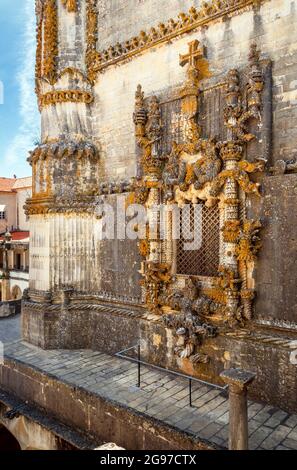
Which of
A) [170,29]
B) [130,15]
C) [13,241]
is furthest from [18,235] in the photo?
[170,29]

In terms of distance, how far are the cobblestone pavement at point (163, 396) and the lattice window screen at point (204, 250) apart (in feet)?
7.66

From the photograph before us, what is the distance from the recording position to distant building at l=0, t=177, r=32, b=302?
967 inches

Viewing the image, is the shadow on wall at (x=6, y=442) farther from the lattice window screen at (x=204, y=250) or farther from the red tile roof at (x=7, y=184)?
the red tile roof at (x=7, y=184)

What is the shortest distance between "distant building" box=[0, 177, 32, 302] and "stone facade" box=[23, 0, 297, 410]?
13598mm

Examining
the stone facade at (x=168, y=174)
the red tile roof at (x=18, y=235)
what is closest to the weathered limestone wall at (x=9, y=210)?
the red tile roof at (x=18, y=235)

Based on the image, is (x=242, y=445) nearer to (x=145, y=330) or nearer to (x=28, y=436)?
(x=145, y=330)

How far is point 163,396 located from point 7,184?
32.3 m

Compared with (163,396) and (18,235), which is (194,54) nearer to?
(163,396)

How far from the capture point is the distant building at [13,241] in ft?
80.6

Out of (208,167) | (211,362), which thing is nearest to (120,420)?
(211,362)

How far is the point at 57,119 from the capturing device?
9.67 metres

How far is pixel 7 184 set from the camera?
3475 centimetres

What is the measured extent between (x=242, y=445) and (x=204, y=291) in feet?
10.4

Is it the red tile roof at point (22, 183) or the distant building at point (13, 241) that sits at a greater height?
the red tile roof at point (22, 183)
